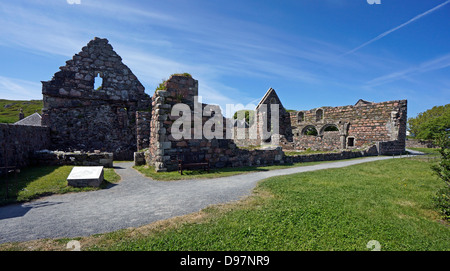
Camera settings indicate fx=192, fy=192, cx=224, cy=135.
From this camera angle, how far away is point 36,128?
11.6 meters

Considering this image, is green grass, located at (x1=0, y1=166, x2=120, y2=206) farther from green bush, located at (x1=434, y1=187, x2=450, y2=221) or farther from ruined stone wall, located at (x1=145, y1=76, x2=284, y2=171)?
green bush, located at (x1=434, y1=187, x2=450, y2=221)

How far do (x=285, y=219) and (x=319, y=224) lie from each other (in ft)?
2.17

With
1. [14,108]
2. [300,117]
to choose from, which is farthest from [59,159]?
[14,108]

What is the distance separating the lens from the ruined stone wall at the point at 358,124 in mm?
21719

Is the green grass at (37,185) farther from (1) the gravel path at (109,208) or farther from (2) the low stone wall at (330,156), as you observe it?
(2) the low stone wall at (330,156)

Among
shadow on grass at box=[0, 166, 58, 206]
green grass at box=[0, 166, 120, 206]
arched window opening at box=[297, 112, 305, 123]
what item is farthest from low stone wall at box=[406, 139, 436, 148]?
shadow on grass at box=[0, 166, 58, 206]

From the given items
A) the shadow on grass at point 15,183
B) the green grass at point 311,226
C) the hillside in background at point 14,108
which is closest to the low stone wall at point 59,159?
the shadow on grass at point 15,183

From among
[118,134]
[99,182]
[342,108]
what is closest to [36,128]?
[118,134]

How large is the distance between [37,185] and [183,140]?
5866 millimetres

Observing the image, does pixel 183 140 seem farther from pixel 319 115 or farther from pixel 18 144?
pixel 319 115

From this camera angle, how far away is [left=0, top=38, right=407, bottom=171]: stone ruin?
998cm

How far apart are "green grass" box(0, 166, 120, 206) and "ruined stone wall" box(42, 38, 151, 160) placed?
283 inches

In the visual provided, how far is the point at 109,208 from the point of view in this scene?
4.90 meters

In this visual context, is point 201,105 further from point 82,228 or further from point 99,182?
point 82,228
